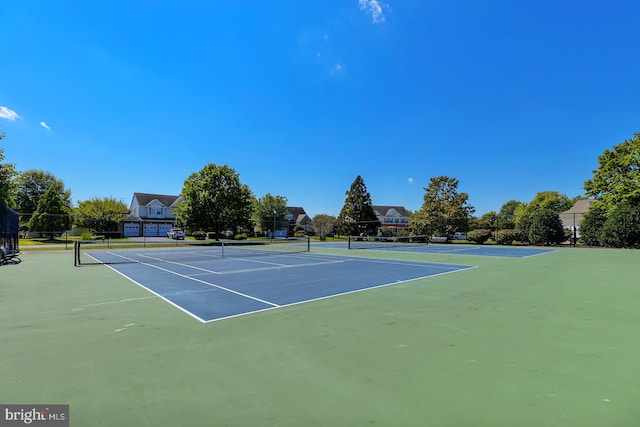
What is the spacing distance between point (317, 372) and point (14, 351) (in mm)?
3947

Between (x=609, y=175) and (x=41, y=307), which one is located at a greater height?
(x=609, y=175)

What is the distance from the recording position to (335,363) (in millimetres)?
3494

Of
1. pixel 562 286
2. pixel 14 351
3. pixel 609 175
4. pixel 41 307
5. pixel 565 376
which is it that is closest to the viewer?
pixel 565 376

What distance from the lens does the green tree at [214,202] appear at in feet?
110

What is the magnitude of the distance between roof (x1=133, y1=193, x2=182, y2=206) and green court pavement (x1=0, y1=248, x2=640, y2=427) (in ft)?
175

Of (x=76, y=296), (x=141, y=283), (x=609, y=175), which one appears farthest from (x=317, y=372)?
(x=609, y=175)

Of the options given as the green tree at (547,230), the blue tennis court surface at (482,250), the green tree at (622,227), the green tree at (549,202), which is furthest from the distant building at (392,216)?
the green tree at (622,227)

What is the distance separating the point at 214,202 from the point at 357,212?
20277 millimetres

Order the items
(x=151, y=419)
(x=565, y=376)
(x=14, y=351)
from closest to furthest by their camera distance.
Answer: (x=151, y=419) → (x=565, y=376) → (x=14, y=351)

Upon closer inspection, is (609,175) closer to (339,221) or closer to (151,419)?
(339,221)

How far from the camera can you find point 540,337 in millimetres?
4312

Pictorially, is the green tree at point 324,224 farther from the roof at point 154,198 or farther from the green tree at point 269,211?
the roof at point 154,198

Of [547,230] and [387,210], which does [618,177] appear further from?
[387,210]

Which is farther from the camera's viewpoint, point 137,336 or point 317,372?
point 137,336
